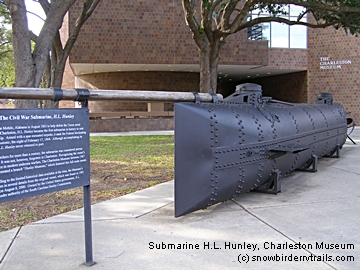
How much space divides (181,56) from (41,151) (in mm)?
19062

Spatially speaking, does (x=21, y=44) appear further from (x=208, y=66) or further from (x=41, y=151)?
(x=208, y=66)

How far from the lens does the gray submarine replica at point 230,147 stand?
4602mm

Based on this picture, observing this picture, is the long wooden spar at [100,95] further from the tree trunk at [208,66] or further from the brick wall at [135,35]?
the brick wall at [135,35]

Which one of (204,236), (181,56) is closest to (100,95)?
(204,236)

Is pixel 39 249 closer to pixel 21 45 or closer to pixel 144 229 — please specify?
pixel 144 229

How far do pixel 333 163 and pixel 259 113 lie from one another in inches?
174

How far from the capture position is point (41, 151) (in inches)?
117

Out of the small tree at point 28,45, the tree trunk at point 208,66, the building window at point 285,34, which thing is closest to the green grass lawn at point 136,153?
the tree trunk at point 208,66

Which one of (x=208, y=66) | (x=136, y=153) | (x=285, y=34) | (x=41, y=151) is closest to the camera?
(x=41, y=151)

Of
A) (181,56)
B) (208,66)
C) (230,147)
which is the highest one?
(181,56)

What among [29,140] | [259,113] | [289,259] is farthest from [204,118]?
[29,140]

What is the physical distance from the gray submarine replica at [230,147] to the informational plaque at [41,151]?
1550 mm

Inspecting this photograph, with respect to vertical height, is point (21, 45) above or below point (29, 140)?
above

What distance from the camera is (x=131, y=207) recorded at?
5344 mm
